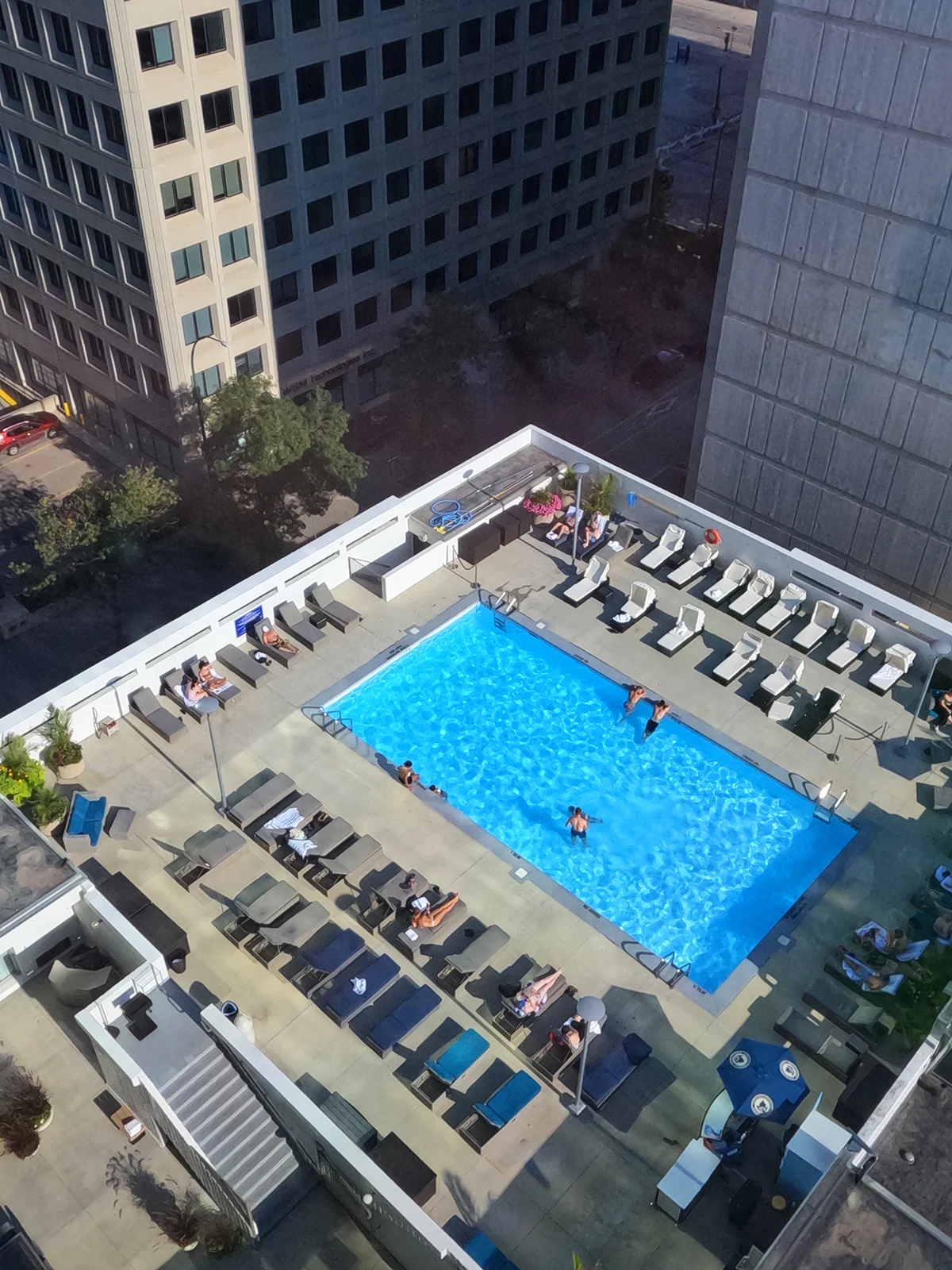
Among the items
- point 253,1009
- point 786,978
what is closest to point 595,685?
point 786,978

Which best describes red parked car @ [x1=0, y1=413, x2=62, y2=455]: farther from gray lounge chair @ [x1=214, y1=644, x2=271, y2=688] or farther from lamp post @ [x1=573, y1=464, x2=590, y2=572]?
lamp post @ [x1=573, y1=464, x2=590, y2=572]

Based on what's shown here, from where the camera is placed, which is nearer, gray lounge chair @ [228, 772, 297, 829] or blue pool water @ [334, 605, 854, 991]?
blue pool water @ [334, 605, 854, 991]

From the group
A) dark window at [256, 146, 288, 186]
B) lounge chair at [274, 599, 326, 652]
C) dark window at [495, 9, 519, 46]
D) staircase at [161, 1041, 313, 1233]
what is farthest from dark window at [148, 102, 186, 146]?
staircase at [161, 1041, 313, 1233]

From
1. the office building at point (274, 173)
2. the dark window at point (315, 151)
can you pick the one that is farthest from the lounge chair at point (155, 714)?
the dark window at point (315, 151)

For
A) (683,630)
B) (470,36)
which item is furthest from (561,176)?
(683,630)

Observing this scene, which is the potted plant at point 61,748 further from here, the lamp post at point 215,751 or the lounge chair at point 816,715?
the lounge chair at point 816,715

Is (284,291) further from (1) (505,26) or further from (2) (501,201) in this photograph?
(1) (505,26)

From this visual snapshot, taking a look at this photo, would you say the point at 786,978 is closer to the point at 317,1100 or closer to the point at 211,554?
the point at 317,1100

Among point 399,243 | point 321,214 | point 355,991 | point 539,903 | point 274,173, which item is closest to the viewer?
point 355,991
